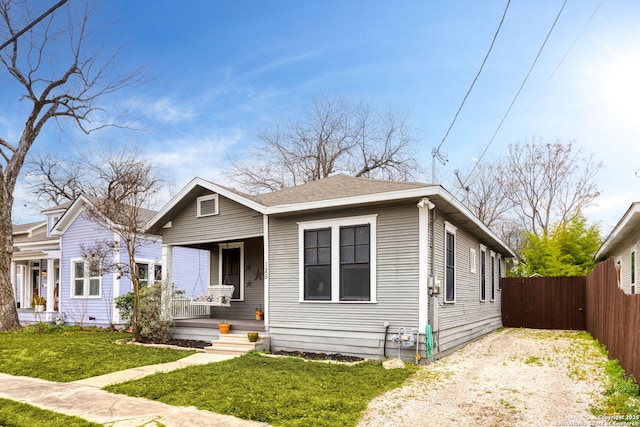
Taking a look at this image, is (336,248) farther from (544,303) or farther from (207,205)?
(544,303)

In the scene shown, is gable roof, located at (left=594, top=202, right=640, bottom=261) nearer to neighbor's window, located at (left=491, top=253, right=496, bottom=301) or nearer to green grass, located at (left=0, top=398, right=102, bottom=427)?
neighbor's window, located at (left=491, top=253, right=496, bottom=301)

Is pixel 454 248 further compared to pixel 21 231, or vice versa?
pixel 21 231

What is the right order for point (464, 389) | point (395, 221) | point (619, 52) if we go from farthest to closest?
point (395, 221) → point (619, 52) → point (464, 389)

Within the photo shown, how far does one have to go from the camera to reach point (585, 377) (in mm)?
7348

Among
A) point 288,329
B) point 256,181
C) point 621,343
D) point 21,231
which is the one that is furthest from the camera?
point 256,181

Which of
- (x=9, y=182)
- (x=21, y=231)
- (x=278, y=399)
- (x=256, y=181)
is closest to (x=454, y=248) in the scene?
(x=278, y=399)

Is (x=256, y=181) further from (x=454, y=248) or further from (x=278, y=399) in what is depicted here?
(x=278, y=399)

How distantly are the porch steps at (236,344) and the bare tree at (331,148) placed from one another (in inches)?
698

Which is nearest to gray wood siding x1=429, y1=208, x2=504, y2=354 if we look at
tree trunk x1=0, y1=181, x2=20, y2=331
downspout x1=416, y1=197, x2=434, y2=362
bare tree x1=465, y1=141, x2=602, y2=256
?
downspout x1=416, y1=197, x2=434, y2=362

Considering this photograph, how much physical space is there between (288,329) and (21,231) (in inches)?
873

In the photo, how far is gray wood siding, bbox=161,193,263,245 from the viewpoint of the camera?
10828 mm

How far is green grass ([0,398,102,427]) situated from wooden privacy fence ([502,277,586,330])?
1609 cm

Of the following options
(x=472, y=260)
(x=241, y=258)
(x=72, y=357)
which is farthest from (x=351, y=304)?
(x=72, y=357)

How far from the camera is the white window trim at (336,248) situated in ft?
29.7
